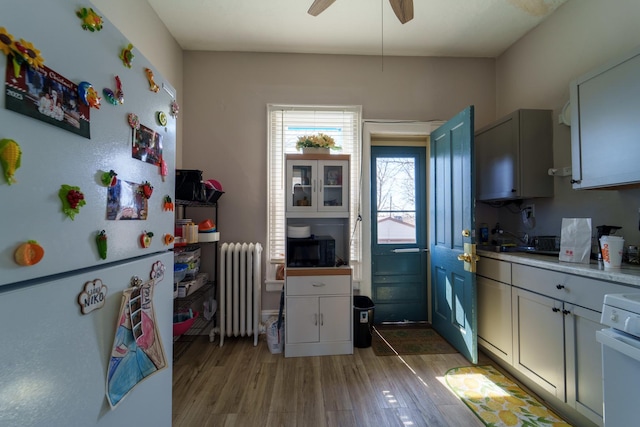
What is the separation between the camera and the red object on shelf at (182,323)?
2040 millimetres

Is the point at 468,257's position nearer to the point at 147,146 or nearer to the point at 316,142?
the point at 316,142

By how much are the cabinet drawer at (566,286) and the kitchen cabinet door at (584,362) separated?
0.17ft

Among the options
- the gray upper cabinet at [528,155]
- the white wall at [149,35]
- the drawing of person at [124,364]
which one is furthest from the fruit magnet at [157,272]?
the gray upper cabinet at [528,155]

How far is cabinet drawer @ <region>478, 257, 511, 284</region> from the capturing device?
6.45 feet

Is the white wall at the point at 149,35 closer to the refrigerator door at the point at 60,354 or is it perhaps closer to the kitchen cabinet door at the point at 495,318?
the refrigerator door at the point at 60,354

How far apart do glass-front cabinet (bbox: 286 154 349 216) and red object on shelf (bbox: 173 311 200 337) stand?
1252mm

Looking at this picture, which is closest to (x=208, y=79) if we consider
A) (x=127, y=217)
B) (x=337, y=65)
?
(x=337, y=65)

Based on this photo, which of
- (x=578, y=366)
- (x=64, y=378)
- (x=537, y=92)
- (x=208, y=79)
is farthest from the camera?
(x=208, y=79)

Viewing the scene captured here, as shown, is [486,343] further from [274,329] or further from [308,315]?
[274,329]

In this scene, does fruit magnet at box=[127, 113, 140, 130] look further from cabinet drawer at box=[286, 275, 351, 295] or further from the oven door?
the oven door

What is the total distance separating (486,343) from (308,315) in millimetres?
1546

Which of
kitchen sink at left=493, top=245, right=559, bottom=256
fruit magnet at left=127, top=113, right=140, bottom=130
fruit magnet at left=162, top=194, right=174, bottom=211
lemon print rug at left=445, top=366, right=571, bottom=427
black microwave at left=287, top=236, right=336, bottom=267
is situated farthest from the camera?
black microwave at left=287, top=236, right=336, bottom=267

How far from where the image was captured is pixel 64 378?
58cm

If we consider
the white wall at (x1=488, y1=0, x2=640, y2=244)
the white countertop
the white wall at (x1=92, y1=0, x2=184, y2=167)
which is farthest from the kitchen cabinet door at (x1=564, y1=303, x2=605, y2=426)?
the white wall at (x1=92, y1=0, x2=184, y2=167)
